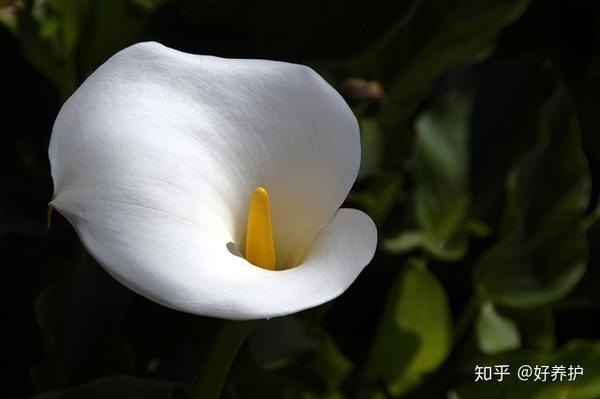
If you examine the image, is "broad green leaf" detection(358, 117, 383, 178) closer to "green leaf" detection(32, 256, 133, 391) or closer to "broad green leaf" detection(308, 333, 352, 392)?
"broad green leaf" detection(308, 333, 352, 392)

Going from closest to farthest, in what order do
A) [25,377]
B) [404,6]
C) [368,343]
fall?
[404,6], [25,377], [368,343]

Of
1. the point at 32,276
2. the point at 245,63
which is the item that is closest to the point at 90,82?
the point at 245,63

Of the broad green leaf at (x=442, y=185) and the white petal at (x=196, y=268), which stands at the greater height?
the white petal at (x=196, y=268)

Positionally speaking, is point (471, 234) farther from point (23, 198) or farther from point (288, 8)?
point (23, 198)

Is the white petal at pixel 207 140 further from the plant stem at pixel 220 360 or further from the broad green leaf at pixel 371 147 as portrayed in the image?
the broad green leaf at pixel 371 147

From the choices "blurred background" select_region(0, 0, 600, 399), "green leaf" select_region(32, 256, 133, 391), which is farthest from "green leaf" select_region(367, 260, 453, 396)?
"green leaf" select_region(32, 256, 133, 391)

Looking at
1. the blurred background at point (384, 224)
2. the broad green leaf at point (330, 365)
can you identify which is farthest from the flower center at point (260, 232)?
the broad green leaf at point (330, 365)

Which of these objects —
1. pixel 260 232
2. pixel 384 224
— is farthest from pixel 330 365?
pixel 260 232
